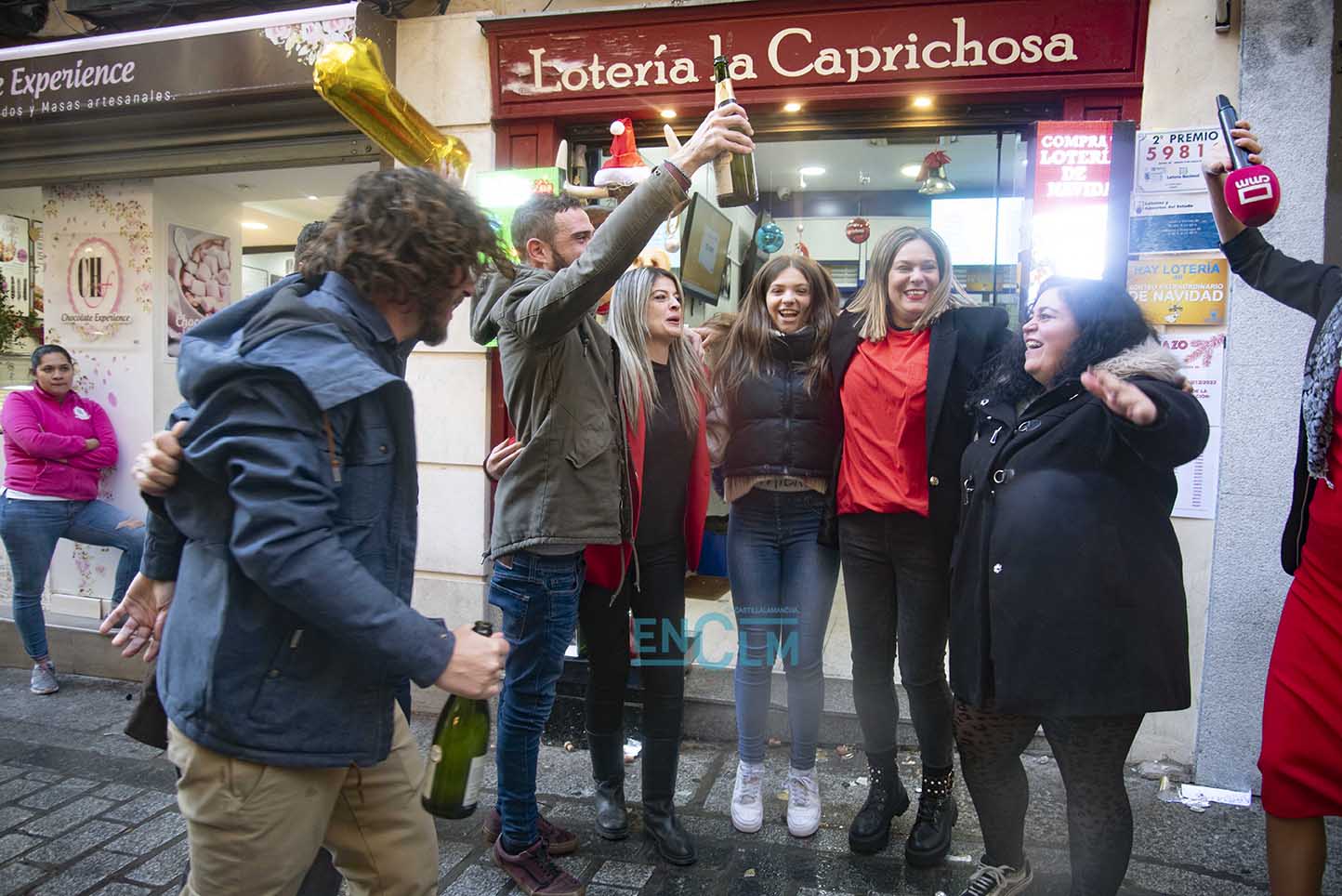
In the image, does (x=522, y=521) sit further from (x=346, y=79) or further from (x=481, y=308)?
(x=346, y=79)

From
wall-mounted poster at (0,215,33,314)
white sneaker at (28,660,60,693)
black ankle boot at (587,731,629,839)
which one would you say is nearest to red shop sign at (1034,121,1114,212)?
black ankle boot at (587,731,629,839)

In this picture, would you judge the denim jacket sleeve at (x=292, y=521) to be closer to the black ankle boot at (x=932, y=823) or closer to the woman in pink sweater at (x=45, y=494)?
the black ankle boot at (x=932, y=823)

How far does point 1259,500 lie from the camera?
343 cm

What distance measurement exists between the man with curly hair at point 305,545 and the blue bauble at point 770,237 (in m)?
5.22

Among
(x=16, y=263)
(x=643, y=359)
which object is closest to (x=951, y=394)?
(x=643, y=359)

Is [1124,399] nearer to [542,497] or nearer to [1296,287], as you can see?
[1296,287]

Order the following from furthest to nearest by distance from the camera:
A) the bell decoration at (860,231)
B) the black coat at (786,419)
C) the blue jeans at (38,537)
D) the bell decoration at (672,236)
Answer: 1. the bell decoration at (860,231)
2. the blue jeans at (38,537)
3. the bell decoration at (672,236)
4. the black coat at (786,419)

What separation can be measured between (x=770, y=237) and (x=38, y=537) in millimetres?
5138

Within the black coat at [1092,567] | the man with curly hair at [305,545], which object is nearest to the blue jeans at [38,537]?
the man with curly hair at [305,545]

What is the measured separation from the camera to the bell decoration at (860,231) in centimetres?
684

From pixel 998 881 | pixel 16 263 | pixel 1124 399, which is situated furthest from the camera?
pixel 16 263

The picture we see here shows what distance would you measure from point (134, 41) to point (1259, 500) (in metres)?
6.01

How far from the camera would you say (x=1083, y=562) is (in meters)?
2.20

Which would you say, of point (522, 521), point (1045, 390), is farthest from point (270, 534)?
point (1045, 390)
